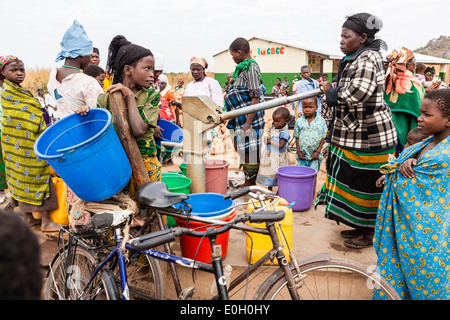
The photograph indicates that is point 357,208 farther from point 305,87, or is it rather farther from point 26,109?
point 305,87

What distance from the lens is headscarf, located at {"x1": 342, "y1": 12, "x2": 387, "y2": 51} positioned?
109 inches

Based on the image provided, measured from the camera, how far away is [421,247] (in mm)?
2004

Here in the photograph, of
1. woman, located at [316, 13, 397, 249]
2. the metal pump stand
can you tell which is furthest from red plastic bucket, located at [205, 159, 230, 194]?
woman, located at [316, 13, 397, 249]

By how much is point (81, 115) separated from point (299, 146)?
2.99 meters

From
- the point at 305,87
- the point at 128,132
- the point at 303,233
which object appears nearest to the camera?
the point at 128,132

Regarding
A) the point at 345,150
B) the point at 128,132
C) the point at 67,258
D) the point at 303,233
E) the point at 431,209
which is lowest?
the point at 303,233

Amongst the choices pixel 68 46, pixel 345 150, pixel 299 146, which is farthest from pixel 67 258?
pixel 299 146

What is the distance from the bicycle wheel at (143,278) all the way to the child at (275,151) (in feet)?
7.92

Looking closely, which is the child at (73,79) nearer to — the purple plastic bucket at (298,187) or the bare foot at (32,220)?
the bare foot at (32,220)

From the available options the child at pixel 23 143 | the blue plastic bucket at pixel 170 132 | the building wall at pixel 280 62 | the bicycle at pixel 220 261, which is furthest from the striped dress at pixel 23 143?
the building wall at pixel 280 62

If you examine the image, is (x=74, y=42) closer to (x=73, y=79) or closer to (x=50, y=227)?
(x=73, y=79)

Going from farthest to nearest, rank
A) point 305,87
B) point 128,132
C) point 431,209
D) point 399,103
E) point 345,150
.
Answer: point 305,87 → point 399,103 → point 345,150 → point 128,132 → point 431,209

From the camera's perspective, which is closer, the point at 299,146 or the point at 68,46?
the point at 68,46

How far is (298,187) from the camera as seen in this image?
394 centimetres
